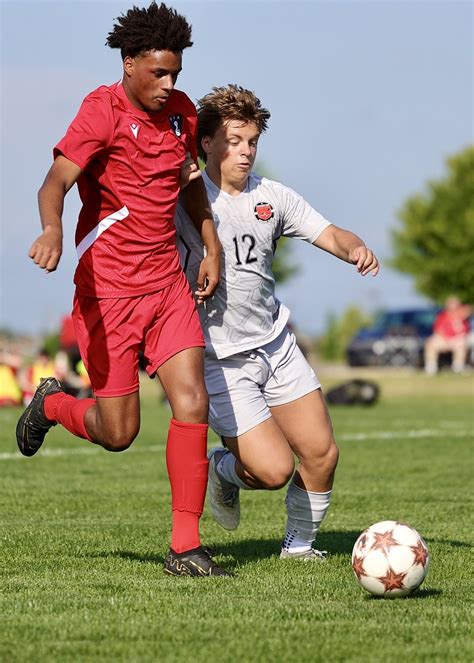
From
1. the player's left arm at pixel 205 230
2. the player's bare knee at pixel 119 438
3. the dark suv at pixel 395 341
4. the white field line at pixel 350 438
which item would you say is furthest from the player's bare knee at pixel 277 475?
the dark suv at pixel 395 341

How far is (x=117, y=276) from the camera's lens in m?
6.21

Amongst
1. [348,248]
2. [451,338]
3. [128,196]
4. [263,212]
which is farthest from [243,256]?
[451,338]

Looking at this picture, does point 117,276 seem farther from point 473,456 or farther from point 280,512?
point 473,456

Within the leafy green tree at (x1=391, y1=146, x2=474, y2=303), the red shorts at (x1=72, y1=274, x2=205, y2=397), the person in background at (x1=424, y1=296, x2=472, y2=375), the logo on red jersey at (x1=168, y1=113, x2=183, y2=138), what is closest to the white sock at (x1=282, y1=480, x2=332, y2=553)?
the red shorts at (x1=72, y1=274, x2=205, y2=397)

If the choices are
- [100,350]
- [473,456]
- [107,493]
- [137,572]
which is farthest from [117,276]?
[473,456]

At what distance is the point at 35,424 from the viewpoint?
7.22 m

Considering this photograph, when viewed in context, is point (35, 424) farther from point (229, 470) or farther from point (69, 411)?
point (229, 470)

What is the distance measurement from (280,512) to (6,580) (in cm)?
374

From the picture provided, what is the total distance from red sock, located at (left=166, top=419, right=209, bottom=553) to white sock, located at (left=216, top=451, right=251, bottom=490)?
0.91 meters

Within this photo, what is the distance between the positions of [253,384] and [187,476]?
826mm

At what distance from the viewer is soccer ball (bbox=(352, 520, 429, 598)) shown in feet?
18.6

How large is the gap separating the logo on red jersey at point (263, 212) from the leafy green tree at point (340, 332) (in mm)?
56107

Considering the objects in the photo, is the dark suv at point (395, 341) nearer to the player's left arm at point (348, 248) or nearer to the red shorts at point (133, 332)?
the player's left arm at point (348, 248)

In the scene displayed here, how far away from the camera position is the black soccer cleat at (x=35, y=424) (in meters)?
7.21
